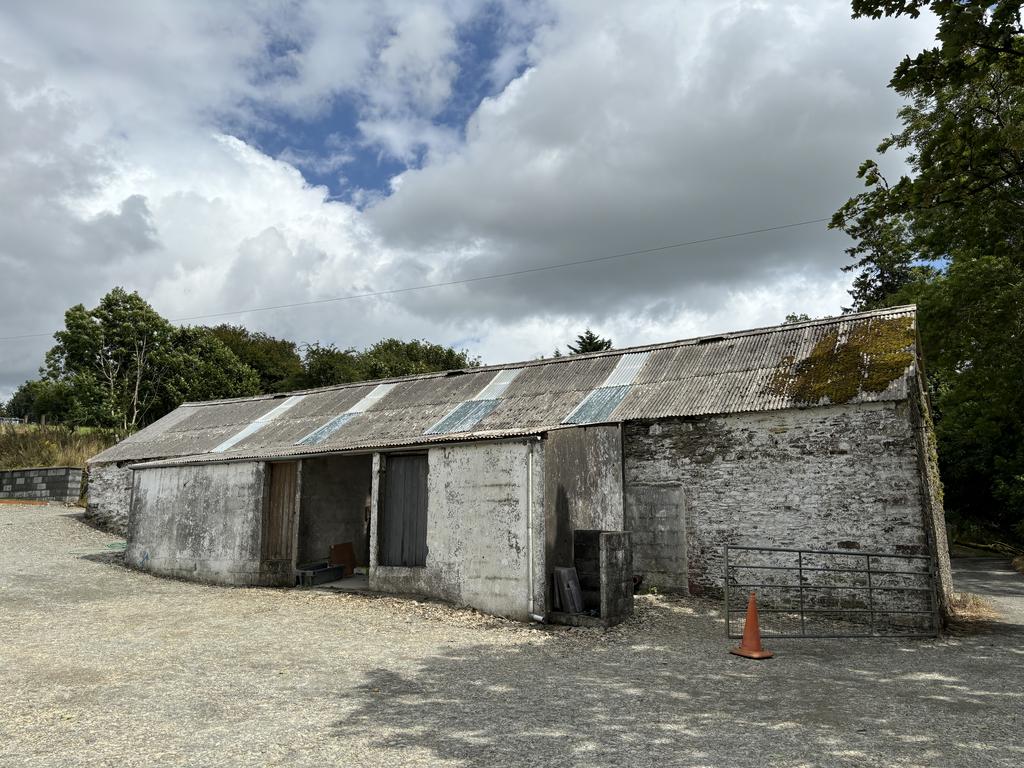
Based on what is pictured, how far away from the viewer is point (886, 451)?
10547 millimetres

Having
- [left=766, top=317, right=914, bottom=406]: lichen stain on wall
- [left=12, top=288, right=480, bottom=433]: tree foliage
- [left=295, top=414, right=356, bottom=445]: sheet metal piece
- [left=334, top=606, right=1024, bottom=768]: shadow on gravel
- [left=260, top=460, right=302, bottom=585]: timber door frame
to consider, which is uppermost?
[left=12, top=288, right=480, bottom=433]: tree foliage

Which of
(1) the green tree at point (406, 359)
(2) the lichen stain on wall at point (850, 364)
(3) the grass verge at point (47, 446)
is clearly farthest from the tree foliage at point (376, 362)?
(2) the lichen stain on wall at point (850, 364)

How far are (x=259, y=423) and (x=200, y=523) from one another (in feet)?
18.9

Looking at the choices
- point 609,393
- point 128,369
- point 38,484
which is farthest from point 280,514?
point 128,369

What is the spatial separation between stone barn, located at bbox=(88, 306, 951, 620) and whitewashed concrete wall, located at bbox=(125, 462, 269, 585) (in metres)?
0.04

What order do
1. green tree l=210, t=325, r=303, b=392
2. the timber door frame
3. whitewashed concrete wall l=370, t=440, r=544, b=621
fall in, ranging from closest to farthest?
whitewashed concrete wall l=370, t=440, r=544, b=621 → the timber door frame → green tree l=210, t=325, r=303, b=392

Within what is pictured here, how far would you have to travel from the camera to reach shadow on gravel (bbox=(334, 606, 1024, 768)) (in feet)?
16.0

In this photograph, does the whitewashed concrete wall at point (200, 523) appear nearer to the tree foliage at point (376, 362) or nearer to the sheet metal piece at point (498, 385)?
the sheet metal piece at point (498, 385)

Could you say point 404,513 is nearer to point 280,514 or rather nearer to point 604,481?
point 280,514

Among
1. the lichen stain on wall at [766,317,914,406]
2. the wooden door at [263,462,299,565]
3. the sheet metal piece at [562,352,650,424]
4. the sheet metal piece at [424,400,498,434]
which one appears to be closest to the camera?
the lichen stain on wall at [766,317,914,406]

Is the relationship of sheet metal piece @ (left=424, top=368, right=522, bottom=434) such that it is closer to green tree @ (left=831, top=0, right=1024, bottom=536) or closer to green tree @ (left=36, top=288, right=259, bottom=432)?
green tree @ (left=831, top=0, right=1024, bottom=536)

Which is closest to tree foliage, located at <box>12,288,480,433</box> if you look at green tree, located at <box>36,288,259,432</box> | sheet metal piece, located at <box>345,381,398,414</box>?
green tree, located at <box>36,288,259,432</box>

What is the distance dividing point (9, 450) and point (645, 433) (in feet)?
82.6

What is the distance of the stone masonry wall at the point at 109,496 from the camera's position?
19688 mm
